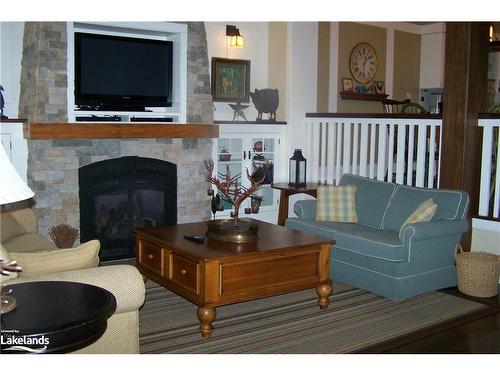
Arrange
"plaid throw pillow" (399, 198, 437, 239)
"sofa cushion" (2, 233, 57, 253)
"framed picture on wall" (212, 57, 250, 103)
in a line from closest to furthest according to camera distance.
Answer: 1. "sofa cushion" (2, 233, 57, 253)
2. "plaid throw pillow" (399, 198, 437, 239)
3. "framed picture on wall" (212, 57, 250, 103)

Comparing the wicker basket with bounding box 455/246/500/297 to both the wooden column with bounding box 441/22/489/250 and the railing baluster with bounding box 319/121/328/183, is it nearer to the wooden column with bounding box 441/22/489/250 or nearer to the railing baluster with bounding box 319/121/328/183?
the wooden column with bounding box 441/22/489/250

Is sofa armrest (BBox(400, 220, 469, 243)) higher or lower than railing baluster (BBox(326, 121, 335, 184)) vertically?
lower

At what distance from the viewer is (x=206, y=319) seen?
374 centimetres

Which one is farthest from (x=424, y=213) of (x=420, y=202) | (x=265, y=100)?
(x=265, y=100)

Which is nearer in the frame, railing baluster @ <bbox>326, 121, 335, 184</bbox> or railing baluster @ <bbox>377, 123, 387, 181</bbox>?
railing baluster @ <bbox>377, 123, 387, 181</bbox>

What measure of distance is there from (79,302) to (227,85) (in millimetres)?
4995

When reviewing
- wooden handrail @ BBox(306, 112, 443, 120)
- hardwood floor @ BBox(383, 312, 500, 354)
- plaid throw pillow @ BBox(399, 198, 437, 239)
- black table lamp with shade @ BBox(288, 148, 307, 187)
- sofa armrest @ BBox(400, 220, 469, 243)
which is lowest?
hardwood floor @ BBox(383, 312, 500, 354)

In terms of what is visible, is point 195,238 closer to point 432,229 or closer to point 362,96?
point 432,229

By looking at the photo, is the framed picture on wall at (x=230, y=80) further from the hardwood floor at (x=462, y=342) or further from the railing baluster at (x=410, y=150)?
the hardwood floor at (x=462, y=342)

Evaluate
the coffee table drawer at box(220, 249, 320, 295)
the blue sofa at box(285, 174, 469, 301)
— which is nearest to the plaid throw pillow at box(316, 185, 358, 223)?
the blue sofa at box(285, 174, 469, 301)

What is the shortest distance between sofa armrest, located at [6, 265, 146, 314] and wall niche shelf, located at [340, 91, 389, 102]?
5.82m

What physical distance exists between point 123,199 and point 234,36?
2387 millimetres

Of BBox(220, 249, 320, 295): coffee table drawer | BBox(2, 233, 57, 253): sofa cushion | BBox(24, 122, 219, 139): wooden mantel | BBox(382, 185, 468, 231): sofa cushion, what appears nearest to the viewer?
BBox(220, 249, 320, 295): coffee table drawer

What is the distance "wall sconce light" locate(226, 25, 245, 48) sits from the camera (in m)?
7.05
